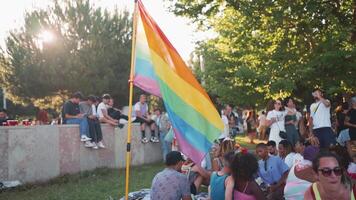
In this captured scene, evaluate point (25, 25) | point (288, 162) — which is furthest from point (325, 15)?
point (25, 25)

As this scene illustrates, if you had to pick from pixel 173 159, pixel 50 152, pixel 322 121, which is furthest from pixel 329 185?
pixel 50 152

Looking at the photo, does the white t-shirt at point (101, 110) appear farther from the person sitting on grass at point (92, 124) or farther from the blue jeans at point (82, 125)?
the blue jeans at point (82, 125)

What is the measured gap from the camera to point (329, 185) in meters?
3.68

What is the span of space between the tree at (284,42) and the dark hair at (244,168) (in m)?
8.91

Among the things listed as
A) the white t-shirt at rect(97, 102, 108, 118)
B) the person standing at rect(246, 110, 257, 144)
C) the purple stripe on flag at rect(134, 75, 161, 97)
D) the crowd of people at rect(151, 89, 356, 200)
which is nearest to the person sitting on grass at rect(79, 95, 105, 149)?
the white t-shirt at rect(97, 102, 108, 118)

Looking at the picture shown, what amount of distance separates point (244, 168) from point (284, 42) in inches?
423

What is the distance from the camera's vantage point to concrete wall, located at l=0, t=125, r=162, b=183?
10711 mm

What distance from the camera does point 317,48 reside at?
47.4ft

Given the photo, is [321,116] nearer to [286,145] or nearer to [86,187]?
[286,145]

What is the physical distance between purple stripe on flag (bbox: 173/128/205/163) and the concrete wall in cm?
610

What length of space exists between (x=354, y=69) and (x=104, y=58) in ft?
79.3

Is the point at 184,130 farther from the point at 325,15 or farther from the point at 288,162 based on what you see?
the point at 325,15

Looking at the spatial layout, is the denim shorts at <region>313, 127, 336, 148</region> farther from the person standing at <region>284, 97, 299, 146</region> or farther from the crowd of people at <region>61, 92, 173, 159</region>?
the crowd of people at <region>61, 92, 173, 159</region>

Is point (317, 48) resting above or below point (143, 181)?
above
